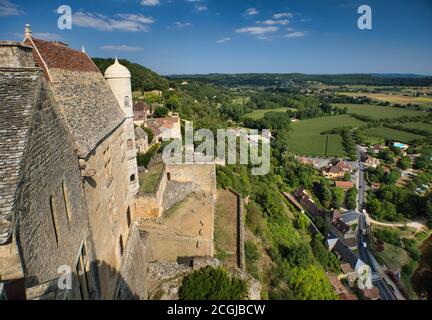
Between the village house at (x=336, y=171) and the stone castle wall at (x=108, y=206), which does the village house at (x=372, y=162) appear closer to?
the village house at (x=336, y=171)

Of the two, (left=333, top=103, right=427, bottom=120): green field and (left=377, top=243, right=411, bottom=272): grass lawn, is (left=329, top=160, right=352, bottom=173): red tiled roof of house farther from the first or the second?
(left=333, top=103, right=427, bottom=120): green field

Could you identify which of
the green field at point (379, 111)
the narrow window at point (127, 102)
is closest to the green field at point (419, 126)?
Answer: the green field at point (379, 111)

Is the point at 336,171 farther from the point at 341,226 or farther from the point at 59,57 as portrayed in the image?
the point at 59,57

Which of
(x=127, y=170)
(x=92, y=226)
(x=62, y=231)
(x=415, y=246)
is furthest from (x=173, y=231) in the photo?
(x=415, y=246)

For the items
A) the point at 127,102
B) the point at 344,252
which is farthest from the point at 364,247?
the point at 127,102

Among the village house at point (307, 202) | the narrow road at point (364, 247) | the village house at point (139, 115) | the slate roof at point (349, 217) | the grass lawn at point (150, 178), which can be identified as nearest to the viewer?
the grass lawn at point (150, 178)

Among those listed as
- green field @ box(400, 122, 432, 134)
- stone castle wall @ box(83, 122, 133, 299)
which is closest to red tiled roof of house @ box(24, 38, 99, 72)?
stone castle wall @ box(83, 122, 133, 299)
